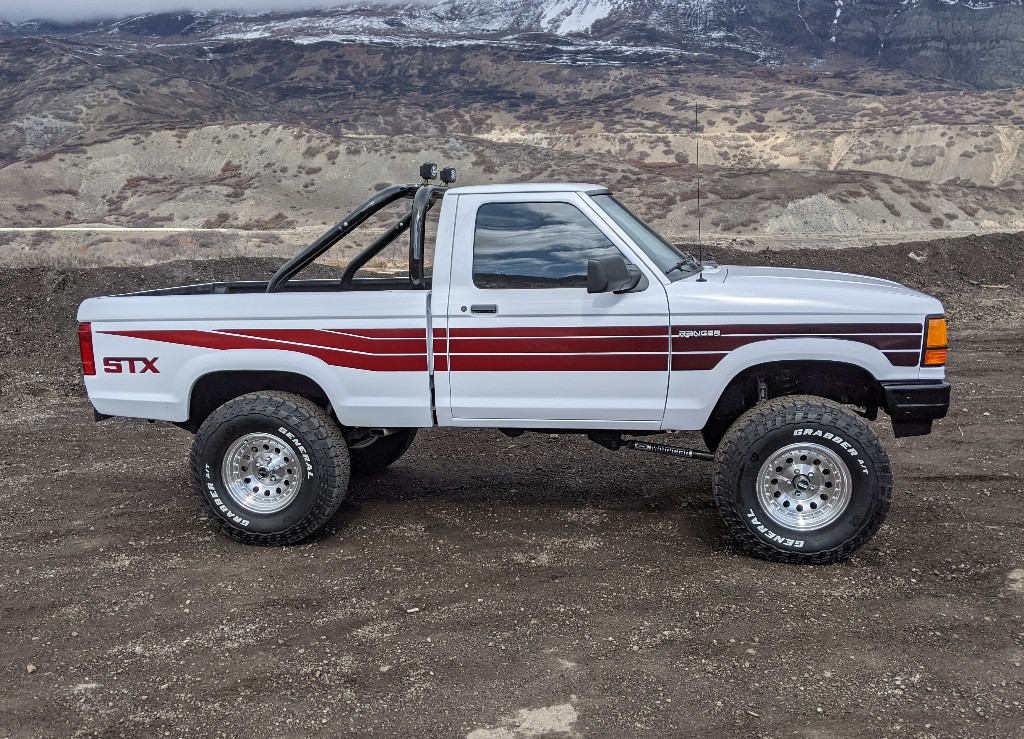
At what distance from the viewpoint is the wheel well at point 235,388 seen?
6539mm

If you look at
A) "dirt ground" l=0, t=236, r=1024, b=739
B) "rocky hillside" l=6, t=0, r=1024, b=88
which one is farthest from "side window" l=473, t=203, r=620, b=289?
"rocky hillside" l=6, t=0, r=1024, b=88

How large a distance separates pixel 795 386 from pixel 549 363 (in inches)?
64.6

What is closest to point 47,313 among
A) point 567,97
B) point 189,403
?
point 189,403

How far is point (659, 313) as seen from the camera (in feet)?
19.5

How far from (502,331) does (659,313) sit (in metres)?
0.97

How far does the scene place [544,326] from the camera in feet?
19.9

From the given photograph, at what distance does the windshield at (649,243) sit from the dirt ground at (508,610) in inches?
69.1

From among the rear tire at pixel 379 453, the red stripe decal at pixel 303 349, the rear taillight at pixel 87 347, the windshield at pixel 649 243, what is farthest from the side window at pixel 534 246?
the rear taillight at pixel 87 347

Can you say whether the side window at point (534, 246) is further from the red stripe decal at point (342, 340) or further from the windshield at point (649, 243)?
the red stripe decal at point (342, 340)

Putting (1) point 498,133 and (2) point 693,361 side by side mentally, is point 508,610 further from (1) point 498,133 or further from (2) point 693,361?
(1) point 498,133

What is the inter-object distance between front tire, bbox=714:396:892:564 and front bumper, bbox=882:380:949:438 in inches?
8.6

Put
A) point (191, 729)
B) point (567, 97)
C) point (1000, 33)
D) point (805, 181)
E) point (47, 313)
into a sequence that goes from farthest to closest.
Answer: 1. point (1000, 33)
2. point (567, 97)
3. point (805, 181)
4. point (47, 313)
5. point (191, 729)

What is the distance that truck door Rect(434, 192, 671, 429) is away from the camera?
600 centimetres

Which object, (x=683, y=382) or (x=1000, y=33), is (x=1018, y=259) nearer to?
(x=683, y=382)
